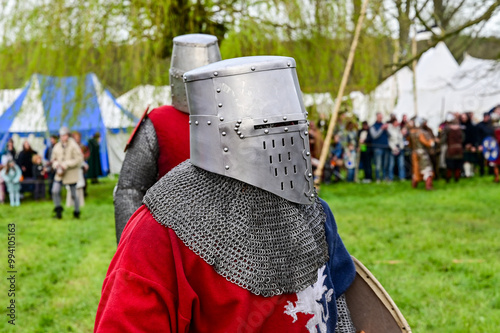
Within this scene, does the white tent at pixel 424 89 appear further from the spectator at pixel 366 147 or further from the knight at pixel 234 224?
the knight at pixel 234 224

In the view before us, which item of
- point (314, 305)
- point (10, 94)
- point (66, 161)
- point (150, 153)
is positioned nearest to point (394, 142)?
point (66, 161)

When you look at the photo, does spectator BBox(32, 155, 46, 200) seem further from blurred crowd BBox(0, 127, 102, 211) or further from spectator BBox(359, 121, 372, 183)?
spectator BBox(359, 121, 372, 183)

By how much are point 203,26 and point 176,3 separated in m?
0.66

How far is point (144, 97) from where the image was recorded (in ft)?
34.7

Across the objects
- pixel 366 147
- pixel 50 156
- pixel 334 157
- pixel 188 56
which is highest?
pixel 188 56

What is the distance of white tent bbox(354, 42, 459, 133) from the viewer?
16.9 m

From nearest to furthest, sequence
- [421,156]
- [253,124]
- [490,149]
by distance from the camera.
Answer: [253,124] → [421,156] → [490,149]

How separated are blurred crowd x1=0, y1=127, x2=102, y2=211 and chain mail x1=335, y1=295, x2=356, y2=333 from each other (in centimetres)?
829

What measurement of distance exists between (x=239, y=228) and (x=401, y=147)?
12.7 meters

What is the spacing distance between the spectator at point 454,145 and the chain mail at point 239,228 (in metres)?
12.4

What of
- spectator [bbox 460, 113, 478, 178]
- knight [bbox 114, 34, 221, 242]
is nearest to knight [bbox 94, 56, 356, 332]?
knight [bbox 114, 34, 221, 242]

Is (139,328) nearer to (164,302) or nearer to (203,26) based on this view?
(164,302)

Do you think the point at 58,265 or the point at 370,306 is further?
the point at 58,265

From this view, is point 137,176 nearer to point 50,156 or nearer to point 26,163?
point 50,156
